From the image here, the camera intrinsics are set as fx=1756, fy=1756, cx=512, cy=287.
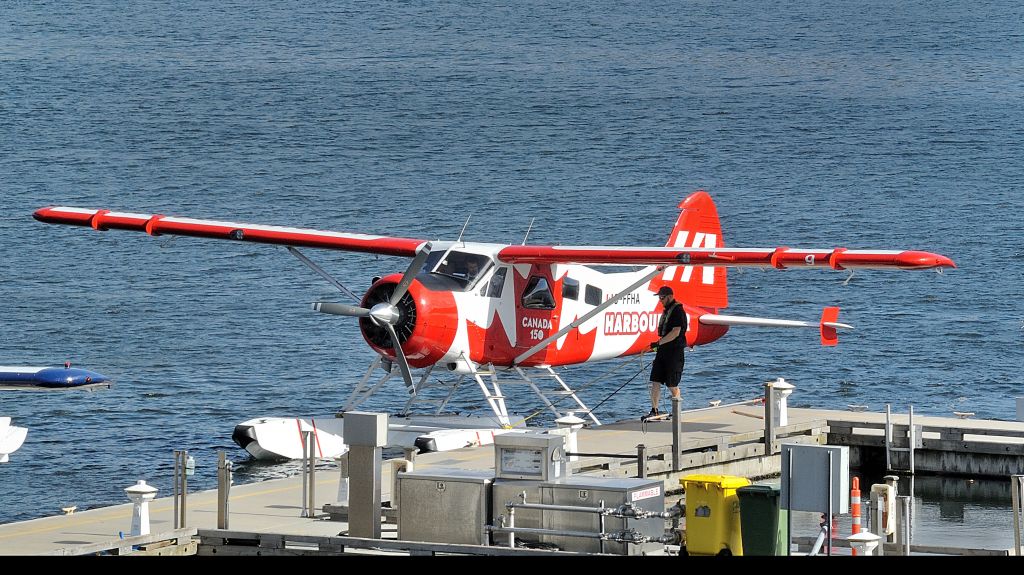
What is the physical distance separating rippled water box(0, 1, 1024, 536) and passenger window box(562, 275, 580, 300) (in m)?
3.49

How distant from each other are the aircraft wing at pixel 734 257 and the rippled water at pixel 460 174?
3.14 ft

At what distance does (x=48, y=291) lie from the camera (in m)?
47.9

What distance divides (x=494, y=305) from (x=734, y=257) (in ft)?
9.98

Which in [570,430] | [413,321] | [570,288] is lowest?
[570,430]

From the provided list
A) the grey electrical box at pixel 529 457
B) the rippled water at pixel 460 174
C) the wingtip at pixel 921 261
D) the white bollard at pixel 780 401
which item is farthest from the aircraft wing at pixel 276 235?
the grey electrical box at pixel 529 457

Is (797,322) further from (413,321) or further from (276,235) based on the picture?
(276,235)

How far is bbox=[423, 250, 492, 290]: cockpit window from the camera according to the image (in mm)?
21016

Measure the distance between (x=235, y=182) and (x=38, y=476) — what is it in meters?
48.5

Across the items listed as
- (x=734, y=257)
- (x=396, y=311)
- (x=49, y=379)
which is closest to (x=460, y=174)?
(x=49, y=379)

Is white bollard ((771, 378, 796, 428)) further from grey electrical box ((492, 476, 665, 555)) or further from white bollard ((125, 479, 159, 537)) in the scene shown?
white bollard ((125, 479, 159, 537))

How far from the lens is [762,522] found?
1284 centimetres

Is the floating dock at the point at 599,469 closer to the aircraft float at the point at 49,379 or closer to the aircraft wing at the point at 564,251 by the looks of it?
the aircraft wing at the point at 564,251

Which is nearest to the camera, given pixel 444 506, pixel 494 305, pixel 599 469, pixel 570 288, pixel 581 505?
pixel 581 505

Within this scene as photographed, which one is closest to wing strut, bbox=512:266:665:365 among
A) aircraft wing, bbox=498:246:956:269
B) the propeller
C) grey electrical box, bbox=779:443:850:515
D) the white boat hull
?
aircraft wing, bbox=498:246:956:269
